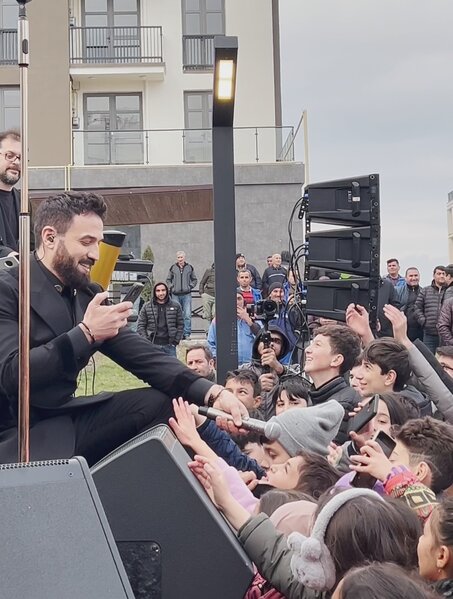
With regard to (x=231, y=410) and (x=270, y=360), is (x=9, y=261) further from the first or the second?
(x=270, y=360)

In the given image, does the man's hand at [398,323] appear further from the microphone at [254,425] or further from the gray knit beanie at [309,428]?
the microphone at [254,425]

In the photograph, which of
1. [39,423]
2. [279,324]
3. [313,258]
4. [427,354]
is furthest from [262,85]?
[39,423]

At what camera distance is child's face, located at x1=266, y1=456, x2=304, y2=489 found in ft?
11.6

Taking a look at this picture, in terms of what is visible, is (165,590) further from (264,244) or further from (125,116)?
(125,116)

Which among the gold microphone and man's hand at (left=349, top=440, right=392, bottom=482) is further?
the gold microphone

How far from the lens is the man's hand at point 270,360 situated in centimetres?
733

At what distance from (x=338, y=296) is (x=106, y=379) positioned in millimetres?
4779

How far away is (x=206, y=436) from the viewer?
12.7 ft

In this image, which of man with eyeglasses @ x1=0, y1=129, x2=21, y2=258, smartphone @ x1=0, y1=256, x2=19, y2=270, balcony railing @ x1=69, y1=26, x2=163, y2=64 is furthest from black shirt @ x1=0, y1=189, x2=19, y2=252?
balcony railing @ x1=69, y1=26, x2=163, y2=64

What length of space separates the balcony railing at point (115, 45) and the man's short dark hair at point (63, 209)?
2294 centimetres

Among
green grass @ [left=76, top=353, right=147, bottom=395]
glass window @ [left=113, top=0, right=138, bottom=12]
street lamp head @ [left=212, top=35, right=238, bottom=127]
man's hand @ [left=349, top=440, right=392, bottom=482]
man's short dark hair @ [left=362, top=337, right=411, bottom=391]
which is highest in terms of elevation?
glass window @ [left=113, top=0, right=138, bottom=12]

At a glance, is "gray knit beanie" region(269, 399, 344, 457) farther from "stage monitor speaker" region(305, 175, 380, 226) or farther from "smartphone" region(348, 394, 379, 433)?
"stage monitor speaker" region(305, 175, 380, 226)

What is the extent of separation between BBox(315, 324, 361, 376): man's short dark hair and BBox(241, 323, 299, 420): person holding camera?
657 millimetres

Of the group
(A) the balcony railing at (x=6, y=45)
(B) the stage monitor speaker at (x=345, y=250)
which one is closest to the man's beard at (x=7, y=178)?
(B) the stage monitor speaker at (x=345, y=250)
